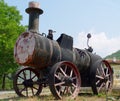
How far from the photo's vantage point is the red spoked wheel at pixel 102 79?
14.4 meters

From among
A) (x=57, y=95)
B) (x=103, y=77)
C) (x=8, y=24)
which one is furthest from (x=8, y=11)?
(x=57, y=95)

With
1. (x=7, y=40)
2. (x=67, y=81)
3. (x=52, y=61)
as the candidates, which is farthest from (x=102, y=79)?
(x=7, y=40)

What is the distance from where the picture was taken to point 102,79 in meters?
14.9

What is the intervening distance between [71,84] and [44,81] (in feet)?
3.81

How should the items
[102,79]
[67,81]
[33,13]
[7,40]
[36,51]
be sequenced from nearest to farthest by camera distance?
[36,51]
[67,81]
[33,13]
[102,79]
[7,40]

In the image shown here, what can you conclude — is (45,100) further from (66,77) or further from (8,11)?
(8,11)

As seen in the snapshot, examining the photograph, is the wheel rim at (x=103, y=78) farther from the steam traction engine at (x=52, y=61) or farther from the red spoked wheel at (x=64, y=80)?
the red spoked wheel at (x=64, y=80)

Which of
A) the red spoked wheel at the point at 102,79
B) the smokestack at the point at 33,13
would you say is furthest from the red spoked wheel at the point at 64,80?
the smokestack at the point at 33,13

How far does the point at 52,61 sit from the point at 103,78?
340 centimetres

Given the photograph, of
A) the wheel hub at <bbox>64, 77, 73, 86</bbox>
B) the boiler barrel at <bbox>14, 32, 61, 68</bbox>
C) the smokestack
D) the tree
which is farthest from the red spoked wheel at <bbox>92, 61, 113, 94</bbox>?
the tree

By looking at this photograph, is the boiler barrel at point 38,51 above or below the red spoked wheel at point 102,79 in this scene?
above

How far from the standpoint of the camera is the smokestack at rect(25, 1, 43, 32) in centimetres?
1296

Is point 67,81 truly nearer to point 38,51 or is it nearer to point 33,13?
point 38,51

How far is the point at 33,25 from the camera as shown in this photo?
12.9m
